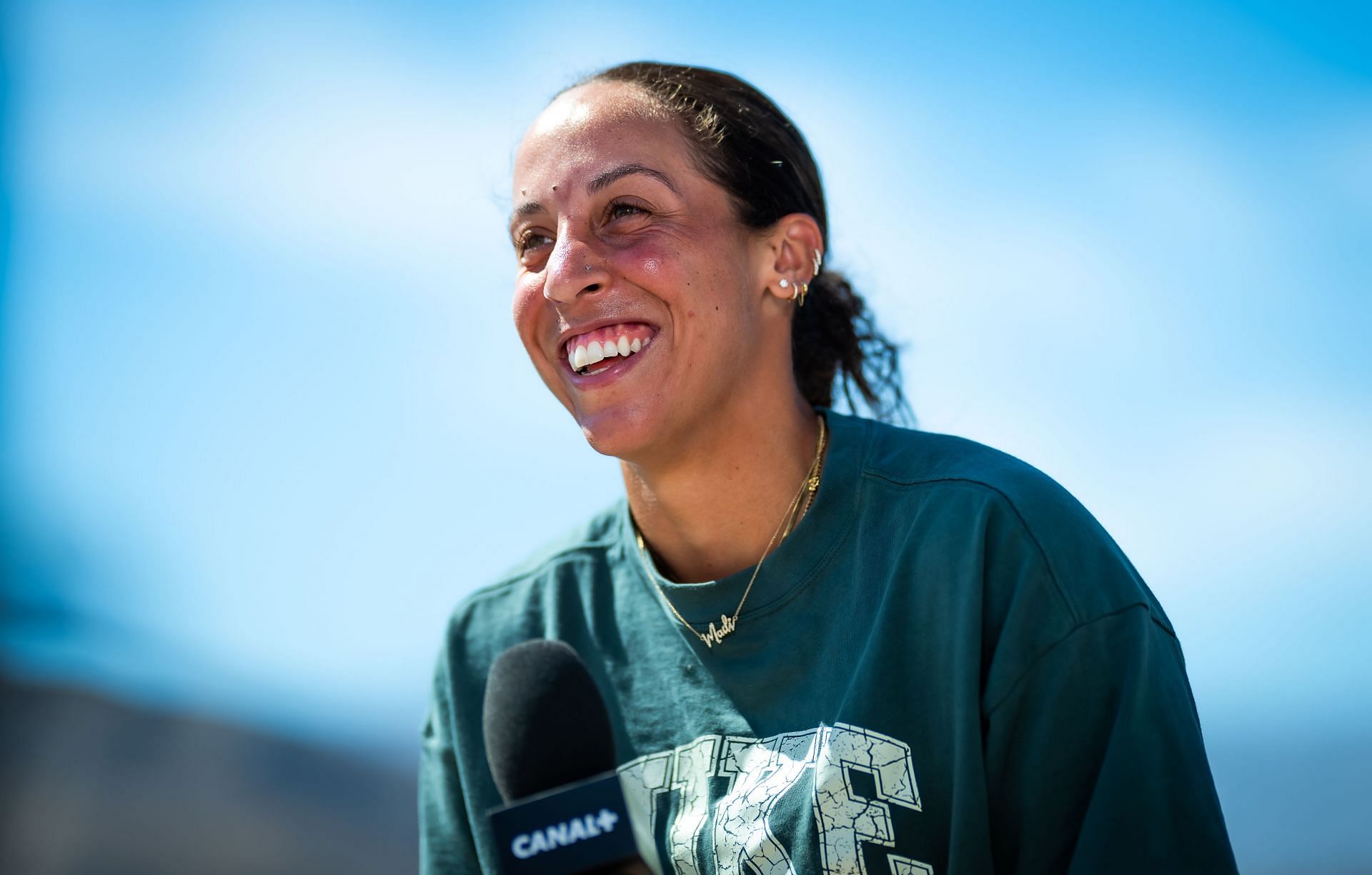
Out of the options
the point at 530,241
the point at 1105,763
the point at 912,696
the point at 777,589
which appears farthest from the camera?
the point at 530,241

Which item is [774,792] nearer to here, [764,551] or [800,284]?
[764,551]

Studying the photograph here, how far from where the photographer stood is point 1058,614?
140 centimetres

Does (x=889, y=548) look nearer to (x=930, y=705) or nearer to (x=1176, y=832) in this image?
(x=930, y=705)

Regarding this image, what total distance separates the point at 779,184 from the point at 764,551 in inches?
24.8

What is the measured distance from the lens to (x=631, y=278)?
5.72 ft

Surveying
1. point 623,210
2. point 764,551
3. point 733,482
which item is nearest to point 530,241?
point 623,210

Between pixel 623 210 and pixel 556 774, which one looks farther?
pixel 623 210

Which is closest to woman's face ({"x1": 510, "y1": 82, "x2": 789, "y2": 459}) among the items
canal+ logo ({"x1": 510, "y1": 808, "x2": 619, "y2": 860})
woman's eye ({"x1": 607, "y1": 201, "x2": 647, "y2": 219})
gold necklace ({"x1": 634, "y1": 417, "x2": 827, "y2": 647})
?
woman's eye ({"x1": 607, "y1": 201, "x2": 647, "y2": 219})

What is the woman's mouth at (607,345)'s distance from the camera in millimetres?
1751

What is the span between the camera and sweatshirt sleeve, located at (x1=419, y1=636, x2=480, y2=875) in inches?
77.2

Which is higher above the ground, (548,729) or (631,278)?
(631,278)

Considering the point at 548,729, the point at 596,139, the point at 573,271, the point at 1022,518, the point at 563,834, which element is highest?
the point at 596,139

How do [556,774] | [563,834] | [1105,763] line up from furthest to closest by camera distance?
[1105,763] < [556,774] < [563,834]

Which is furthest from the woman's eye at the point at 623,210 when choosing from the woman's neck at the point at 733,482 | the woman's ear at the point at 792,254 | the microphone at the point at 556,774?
the microphone at the point at 556,774
